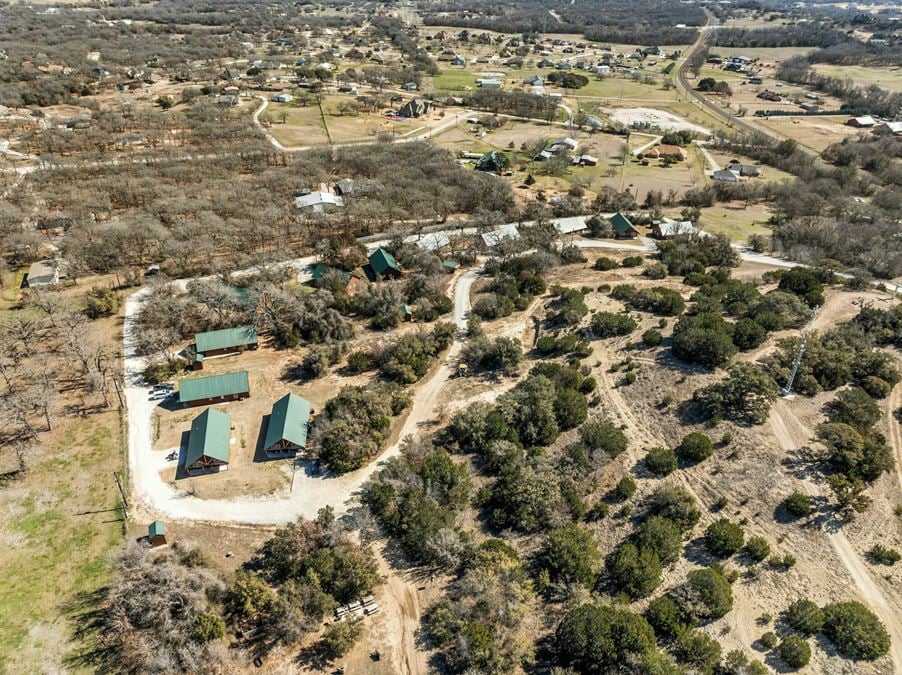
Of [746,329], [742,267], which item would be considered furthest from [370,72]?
[746,329]

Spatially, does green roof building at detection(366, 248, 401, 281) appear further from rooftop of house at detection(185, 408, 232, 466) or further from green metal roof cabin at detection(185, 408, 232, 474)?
green metal roof cabin at detection(185, 408, 232, 474)

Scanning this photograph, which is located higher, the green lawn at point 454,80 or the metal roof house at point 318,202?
the green lawn at point 454,80

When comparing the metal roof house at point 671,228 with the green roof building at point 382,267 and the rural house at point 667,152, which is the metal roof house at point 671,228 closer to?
the rural house at point 667,152

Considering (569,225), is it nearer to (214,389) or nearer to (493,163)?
(493,163)

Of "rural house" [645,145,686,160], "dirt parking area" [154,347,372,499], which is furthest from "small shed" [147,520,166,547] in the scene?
"rural house" [645,145,686,160]

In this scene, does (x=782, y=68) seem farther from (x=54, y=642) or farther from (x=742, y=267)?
(x=54, y=642)

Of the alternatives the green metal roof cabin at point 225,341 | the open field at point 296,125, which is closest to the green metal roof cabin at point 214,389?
the green metal roof cabin at point 225,341

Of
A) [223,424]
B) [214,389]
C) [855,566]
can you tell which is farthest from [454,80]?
[855,566]
